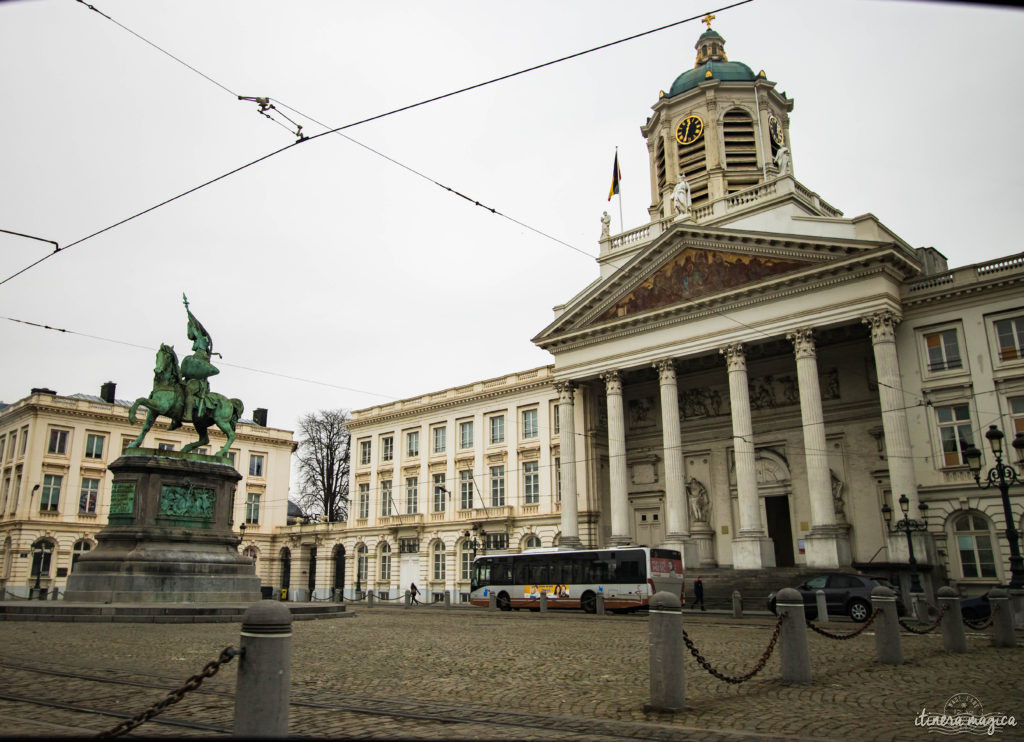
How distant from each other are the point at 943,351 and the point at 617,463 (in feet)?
49.7

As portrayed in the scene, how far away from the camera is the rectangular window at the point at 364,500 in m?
58.2

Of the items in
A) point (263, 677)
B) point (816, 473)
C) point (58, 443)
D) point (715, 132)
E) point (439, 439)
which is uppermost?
point (715, 132)

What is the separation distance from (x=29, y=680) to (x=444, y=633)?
34.1ft

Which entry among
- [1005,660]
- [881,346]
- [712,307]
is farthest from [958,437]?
[1005,660]

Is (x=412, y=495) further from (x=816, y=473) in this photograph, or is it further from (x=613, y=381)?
(x=816, y=473)

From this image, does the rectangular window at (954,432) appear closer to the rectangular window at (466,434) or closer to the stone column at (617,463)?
the stone column at (617,463)

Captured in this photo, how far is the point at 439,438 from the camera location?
5534 cm

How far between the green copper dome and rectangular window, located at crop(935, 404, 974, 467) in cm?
2928

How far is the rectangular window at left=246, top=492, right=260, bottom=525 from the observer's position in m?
64.3

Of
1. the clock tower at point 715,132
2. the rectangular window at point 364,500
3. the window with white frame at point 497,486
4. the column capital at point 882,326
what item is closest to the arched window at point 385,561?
the rectangular window at point 364,500

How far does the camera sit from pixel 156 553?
2148 centimetres

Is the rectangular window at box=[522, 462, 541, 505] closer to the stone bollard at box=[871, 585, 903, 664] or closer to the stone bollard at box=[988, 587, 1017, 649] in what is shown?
the stone bollard at box=[988, 587, 1017, 649]

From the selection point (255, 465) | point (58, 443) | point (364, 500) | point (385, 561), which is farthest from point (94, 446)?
point (385, 561)

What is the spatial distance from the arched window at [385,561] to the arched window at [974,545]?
3629 cm
